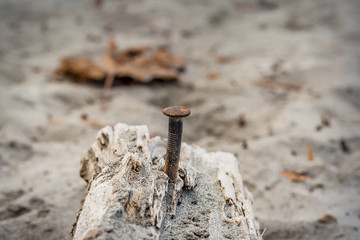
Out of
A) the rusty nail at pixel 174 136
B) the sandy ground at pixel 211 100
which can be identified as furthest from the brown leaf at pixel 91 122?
the rusty nail at pixel 174 136

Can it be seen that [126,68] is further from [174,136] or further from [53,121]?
[174,136]

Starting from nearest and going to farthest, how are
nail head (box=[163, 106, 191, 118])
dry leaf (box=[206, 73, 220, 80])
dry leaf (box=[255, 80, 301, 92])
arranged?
1. nail head (box=[163, 106, 191, 118])
2. dry leaf (box=[255, 80, 301, 92])
3. dry leaf (box=[206, 73, 220, 80])

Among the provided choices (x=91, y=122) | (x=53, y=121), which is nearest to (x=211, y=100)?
(x=91, y=122)

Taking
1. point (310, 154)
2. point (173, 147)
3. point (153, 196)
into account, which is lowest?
point (153, 196)

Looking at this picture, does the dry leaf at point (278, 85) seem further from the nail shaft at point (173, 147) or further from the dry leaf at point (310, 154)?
the nail shaft at point (173, 147)

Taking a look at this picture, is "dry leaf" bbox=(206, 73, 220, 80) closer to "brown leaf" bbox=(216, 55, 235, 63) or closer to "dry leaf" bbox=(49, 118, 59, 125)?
"brown leaf" bbox=(216, 55, 235, 63)

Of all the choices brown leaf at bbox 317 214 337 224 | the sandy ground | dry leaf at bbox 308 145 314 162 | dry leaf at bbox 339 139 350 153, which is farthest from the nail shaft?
dry leaf at bbox 339 139 350 153
